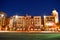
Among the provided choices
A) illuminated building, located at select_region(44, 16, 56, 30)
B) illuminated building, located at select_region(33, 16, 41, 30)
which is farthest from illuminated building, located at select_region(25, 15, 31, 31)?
illuminated building, located at select_region(44, 16, 56, 30)

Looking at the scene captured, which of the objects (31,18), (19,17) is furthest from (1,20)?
(31,18)

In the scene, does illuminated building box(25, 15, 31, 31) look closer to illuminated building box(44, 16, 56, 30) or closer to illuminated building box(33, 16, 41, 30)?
illuminated building box(33, 16, 41, 30)

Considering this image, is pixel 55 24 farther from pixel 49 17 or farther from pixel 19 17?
pixel 19 17

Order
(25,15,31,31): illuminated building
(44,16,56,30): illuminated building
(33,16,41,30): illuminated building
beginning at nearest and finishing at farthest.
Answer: (44,16,56,30): illuminated building, (25,15,31,31): illuminated building, (33,16,41,30): illuminated building

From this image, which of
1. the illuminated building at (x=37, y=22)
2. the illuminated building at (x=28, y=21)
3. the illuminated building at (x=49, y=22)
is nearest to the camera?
the illuminated building at (x=49, y=22)

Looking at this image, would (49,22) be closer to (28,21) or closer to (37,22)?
(37,22)

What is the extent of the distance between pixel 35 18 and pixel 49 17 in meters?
2.36

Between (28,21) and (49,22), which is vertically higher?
(28,21)

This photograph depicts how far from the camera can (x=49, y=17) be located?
2777cm

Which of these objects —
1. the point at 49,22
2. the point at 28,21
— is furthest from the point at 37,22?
the point at 49,22

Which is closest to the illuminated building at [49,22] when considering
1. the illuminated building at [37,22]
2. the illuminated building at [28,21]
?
the illuminated building at [37,22]

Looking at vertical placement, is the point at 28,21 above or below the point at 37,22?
above

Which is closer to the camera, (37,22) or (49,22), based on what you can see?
(49,22)

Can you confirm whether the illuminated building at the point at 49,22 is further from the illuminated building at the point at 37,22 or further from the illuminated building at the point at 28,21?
the illuminated building at the point at 28,21
